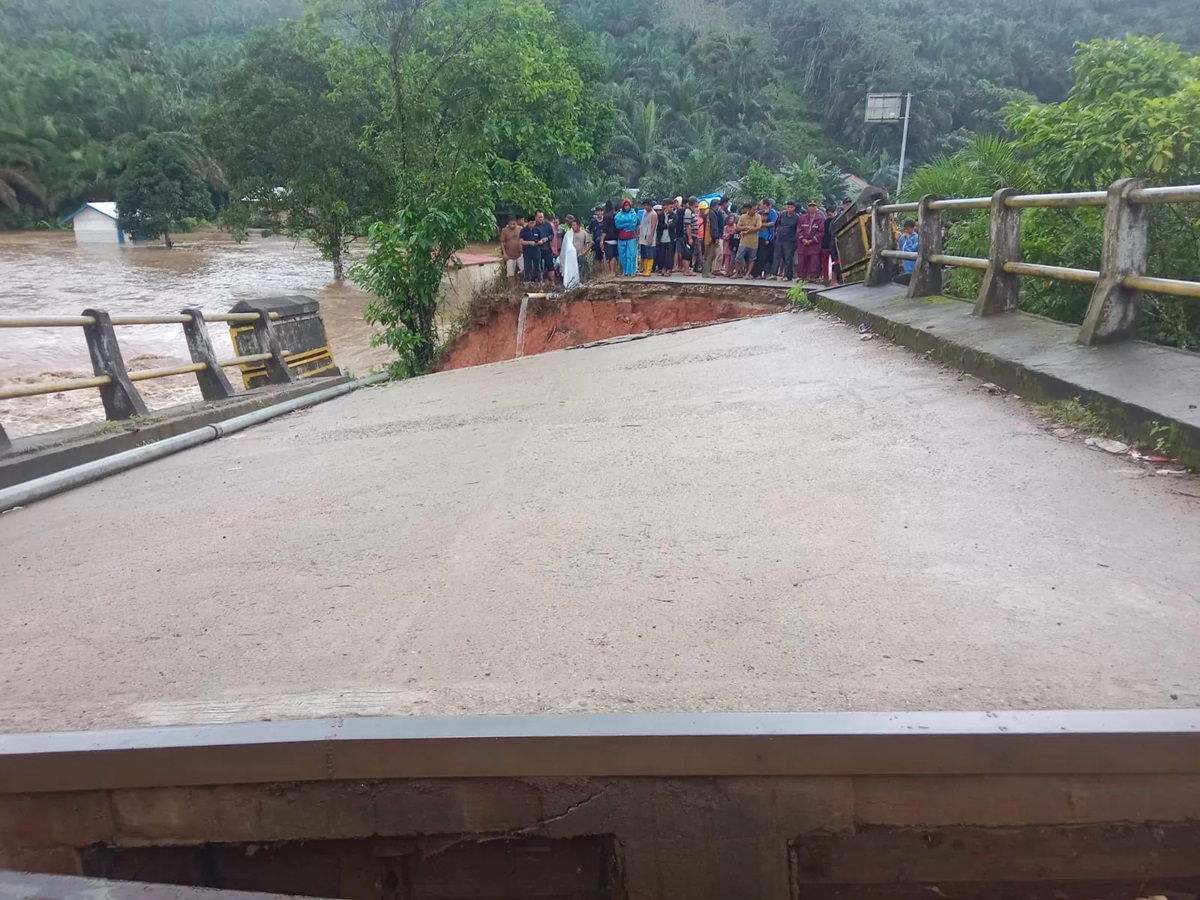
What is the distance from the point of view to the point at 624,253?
53.8 feet

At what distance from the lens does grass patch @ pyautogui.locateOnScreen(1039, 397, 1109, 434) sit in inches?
162

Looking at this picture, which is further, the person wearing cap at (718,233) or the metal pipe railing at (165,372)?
Answer: the person wearing cap at (718,233)

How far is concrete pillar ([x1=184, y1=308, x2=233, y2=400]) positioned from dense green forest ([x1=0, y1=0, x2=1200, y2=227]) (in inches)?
1200

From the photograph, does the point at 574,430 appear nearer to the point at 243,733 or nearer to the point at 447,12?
the point at 243,733

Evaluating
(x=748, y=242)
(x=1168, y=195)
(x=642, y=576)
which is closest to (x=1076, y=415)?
(x=1168, y=195)

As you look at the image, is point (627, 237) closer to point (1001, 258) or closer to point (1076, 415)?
point (1001, 258)

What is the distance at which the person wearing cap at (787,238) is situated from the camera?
45.8 feet

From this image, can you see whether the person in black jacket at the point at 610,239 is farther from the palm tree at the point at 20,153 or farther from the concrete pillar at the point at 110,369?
the palm tree at the point at 20,153

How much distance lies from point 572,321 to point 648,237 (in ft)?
7.13

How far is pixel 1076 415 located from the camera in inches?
168

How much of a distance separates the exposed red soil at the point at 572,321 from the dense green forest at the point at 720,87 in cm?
2257

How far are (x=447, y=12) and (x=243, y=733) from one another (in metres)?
17.2

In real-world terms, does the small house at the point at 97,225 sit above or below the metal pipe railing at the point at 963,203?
below

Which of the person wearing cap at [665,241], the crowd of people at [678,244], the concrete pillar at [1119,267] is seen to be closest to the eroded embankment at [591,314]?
the crowd of people at [678,244]
